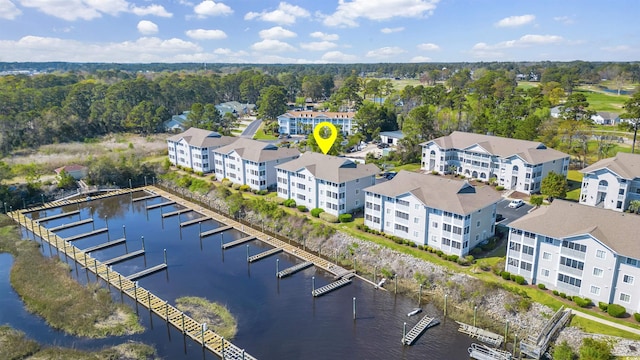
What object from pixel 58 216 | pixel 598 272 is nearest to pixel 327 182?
pixel 598 272

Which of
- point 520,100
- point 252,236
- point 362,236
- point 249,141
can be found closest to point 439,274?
point 362,236

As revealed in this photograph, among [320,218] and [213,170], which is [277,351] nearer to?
[320,218]

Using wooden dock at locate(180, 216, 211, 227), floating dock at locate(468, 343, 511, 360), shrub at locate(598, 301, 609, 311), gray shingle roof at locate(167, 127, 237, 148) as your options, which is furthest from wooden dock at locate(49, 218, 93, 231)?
shrub at locate(598, 301, 609, 311)

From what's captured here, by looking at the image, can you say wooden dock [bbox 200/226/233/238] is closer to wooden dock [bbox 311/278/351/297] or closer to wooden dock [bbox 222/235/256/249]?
wooden dock [bbox 222/235/256/249]

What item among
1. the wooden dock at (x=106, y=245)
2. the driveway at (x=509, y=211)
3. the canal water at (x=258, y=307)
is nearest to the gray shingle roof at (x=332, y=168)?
the canal water at (x=258, y=307)

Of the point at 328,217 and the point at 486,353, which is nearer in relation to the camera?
the point at 486,353

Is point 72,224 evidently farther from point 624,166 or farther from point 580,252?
point 624,166
